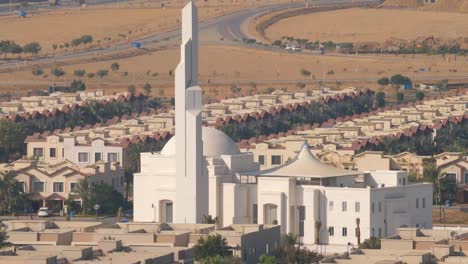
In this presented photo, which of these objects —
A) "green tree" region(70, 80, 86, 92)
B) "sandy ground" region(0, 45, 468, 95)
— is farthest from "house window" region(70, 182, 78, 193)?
"sandy ground" region(0, 45, 468, 95)

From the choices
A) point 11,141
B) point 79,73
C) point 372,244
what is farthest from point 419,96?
point 372,244

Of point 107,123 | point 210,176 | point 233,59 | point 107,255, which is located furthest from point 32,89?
point 107,255

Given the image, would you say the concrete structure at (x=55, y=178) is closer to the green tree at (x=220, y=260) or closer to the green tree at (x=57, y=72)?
the green tree at (x=220, y=260)

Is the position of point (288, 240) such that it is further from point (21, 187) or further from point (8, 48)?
point (8, 48)

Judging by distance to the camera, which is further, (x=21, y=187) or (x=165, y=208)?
(x=21, y=187)

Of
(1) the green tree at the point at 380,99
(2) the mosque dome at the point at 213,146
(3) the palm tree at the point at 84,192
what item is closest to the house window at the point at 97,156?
(3) the palm tree at the point at 84,192

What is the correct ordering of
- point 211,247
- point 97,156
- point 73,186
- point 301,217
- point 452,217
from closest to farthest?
point 211,247 < point 301,217 < point 452,217 < point 73,186 < point 97,156
